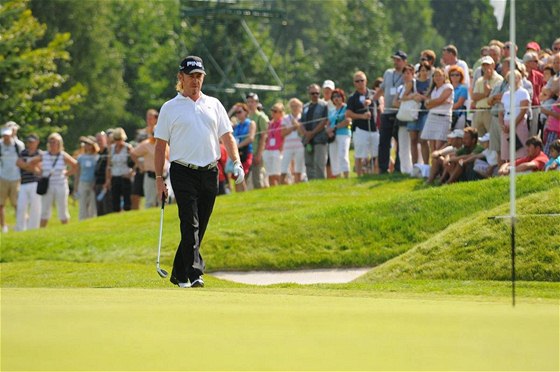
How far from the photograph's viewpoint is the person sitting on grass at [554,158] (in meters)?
20.5

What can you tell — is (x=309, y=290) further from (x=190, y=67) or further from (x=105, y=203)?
(x=105, y=203)

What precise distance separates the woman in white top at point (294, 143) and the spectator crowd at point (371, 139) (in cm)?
3

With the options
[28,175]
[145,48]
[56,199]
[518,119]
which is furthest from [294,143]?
[145,48]

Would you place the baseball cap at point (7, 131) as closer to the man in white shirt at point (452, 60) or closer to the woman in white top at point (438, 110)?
the woman in white top at point (438, 110)

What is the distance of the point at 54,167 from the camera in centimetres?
3092

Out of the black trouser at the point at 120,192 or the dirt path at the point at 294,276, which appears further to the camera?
the black trouser at the point at 120,192

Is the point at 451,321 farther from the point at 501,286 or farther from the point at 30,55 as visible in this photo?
the point at 30,55

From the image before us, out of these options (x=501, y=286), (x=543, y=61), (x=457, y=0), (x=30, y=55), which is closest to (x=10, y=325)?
(x=501, y=286)

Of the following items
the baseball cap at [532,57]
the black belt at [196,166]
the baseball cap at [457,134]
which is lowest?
the baseball cap at [457,134]

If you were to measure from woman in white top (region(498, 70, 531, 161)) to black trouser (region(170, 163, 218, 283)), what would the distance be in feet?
26.7

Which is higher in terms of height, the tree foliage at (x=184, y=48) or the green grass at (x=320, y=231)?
the tree foliage at (x=184, y=48)

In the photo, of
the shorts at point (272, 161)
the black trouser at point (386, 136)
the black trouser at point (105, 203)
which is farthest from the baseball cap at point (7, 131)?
the black trouser at point (386, 136)

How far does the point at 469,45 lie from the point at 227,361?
366 feet

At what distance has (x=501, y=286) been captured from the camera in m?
15.1
